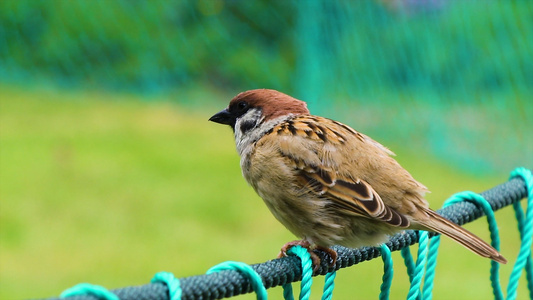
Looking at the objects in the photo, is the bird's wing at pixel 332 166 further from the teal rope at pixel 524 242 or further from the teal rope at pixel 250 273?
the teal rope at pixel 250 273

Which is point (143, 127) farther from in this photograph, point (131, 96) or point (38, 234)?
point (38, 234)

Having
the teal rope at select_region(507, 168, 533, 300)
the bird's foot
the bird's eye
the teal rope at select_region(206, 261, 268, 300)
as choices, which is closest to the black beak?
the bird's eye

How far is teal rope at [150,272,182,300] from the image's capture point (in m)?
1.50

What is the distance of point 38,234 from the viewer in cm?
627

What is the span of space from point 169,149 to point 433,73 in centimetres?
288

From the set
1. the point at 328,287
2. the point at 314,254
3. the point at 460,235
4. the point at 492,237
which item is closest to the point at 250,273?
the point at 328,287

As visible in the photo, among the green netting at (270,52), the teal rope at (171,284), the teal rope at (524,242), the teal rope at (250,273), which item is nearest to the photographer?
the teal rope at (171,284)

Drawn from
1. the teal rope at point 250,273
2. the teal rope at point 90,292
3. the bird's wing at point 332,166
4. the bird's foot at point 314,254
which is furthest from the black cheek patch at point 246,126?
the teal rope at point 90,292

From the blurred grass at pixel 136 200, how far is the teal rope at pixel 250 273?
139 inches

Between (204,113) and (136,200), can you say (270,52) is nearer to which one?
(204,113)

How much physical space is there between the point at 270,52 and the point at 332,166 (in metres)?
6.83

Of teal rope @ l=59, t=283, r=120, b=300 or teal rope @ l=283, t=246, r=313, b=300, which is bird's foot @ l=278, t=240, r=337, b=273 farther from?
teal rope @ l=59, t=283, r=120, b=300

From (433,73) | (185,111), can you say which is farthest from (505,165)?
(185,111)

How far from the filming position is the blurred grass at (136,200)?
5.81m
